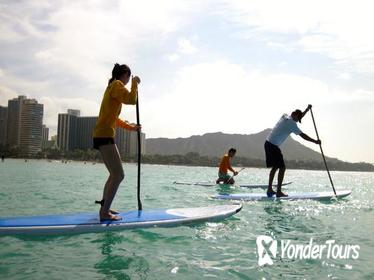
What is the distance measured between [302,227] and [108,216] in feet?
12.9

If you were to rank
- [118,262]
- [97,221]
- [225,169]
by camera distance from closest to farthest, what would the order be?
[118,262] < [97,221] < [225,169]

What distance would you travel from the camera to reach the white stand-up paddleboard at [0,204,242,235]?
6.32 metres

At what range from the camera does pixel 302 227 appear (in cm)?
788

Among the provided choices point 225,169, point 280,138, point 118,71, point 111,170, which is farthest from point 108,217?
point 225,169

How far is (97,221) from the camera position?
6.92 m

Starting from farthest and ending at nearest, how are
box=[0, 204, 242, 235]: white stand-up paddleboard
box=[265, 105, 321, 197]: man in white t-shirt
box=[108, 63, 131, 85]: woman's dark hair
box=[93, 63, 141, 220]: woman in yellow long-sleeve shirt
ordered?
box=[265, 105, 321, 197]: man in white t-shirt → box=[108, 63, 131, 85]: woman's dark hair → box=[93, 63, 141, 220]: woman in yellow long-sleeve shirt → box=[0, 204, 242, 235]: white stand-up paddleboard

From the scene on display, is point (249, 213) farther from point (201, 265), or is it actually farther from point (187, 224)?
point (201, 265)

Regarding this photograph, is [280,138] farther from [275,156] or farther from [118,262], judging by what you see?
[118,262]

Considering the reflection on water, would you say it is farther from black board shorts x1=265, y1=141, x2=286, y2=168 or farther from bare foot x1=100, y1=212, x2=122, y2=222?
black board shorts x1=265, y1=141, x2=286, y2=168

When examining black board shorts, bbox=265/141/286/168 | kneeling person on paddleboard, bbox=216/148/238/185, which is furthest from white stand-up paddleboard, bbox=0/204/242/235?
kneeling person on paddleboard, bbox=216/148/238/185

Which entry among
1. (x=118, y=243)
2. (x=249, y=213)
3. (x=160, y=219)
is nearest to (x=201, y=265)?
(x=118, y=243)

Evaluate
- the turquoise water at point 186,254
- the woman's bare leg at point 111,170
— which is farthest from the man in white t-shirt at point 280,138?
the woman's bare leg at point 111,170

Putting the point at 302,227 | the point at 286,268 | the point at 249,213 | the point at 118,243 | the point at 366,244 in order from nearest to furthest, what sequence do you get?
1. the point at 286,268
2. the point at 118,243
3. the point at 366,244
4. the point at 302,227
5. the point at 249,213

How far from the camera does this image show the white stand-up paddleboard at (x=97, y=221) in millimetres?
6324
